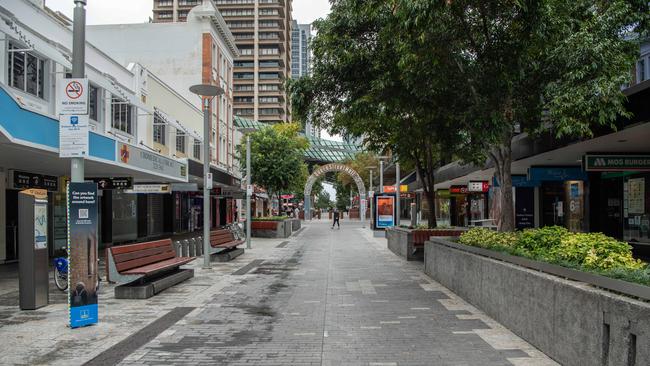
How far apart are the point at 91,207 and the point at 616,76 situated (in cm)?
844

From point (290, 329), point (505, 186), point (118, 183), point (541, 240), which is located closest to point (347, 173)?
point (118, 183)

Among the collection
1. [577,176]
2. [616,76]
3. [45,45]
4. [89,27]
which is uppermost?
[89,27]

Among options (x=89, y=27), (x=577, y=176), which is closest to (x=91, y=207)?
(x=577, y=176)

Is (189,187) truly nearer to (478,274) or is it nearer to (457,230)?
(457,230)

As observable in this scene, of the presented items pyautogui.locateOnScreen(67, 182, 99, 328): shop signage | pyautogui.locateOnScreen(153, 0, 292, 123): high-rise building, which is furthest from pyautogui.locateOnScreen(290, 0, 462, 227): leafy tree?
pyautogui.locateOnScreen(153, 0, 292, 123): high-rise building

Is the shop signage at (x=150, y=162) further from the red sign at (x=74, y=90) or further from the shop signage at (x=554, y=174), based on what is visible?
the shop signage at (x=554, y=174)

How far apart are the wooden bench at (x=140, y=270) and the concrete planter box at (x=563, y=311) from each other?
5.72 metres

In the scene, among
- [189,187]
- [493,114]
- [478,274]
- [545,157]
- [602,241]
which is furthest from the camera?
[189,187]

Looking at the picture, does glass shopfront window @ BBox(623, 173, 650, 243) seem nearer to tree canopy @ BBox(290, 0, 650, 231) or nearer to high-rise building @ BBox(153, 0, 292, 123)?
tree canopy @ BBox(290, 0, 650, 231)

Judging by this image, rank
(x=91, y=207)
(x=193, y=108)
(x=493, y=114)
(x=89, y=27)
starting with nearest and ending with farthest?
(x=91, y=207)
(x=493, y=114)
(x=193, y=108)
(x=89, y=27)

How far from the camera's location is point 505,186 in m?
11.0

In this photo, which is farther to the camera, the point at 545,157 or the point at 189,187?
the point at 189,187

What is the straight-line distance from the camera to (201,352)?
6.40m

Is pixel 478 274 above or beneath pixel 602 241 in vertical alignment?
beneath
